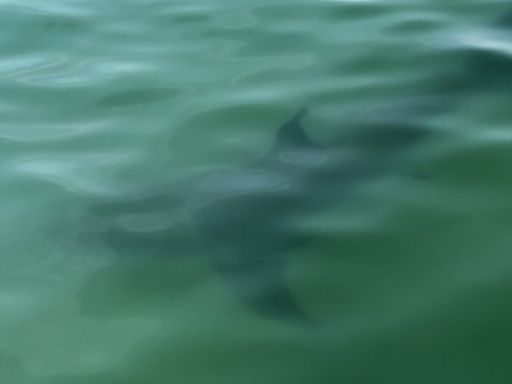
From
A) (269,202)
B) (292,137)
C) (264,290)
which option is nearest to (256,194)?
(269,202)

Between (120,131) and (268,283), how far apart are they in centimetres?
239

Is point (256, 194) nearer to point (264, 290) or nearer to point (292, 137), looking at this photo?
point (292, 137)

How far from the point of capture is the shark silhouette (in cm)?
522

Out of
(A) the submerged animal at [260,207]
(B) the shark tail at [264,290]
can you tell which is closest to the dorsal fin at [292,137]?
(A) the submerged animal at [260,207]

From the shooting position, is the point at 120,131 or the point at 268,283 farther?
the point at 120,131

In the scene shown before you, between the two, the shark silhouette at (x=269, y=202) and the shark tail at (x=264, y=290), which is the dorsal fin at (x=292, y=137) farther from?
the shark tail at (x=264, y=290)

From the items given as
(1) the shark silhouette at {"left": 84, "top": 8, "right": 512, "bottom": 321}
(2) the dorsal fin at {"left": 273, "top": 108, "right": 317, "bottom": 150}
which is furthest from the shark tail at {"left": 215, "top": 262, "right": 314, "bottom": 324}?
(2) the dorsal fin at {"left": 273, "top": 108, "right": 317, "bottom": 150}

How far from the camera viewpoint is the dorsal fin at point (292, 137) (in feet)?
21.2

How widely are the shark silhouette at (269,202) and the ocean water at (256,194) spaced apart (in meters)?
0.02

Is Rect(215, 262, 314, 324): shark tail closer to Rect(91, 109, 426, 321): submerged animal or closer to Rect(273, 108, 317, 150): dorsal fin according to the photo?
Rect(91, 109, 426, 321): submerged animal

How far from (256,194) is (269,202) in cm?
14

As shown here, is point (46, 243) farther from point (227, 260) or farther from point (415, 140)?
point (415, 140)

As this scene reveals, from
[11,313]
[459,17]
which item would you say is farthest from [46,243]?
[459,17]

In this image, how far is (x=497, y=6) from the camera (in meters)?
8.84
